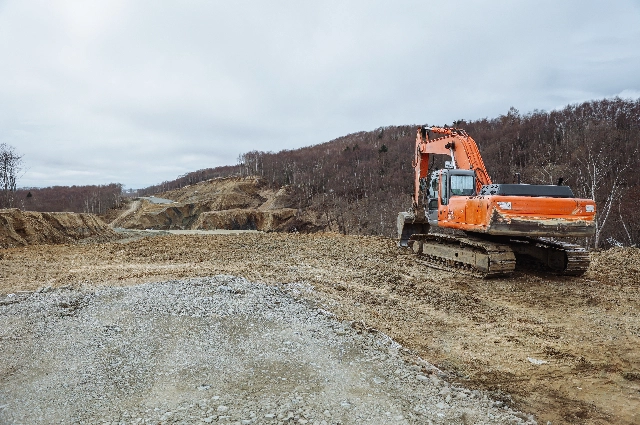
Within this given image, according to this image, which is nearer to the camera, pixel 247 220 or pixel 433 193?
pixel 433 193

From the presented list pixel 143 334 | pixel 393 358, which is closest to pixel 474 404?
pixel 393 358

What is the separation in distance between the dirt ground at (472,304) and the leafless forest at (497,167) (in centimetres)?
1934

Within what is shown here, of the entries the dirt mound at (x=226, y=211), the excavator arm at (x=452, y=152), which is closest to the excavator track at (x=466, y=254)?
the excavator arm at (x=452, y=152)

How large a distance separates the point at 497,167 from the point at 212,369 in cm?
4789

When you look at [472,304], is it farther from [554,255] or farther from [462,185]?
[462,185]

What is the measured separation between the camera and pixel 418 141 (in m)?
14.0

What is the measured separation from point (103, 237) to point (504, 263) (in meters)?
16.4

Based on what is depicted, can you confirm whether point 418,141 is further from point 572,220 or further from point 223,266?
point 223,266

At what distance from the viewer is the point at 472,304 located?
732 centimetres

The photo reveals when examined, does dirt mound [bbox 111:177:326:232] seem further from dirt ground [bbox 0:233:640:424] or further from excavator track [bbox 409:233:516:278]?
excavator track [bbox 409:233:516:278]

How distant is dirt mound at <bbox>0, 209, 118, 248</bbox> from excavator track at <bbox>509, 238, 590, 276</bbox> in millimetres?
16492

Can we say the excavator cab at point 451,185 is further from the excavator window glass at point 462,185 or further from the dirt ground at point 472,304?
the dirt ground at point 472,304

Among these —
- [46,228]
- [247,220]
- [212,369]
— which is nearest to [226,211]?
[247,220]

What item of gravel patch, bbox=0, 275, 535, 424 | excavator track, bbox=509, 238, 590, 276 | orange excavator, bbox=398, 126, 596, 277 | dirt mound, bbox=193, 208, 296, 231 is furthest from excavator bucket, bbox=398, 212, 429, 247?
dirt mound, bbox=193, 208, 296, 231
